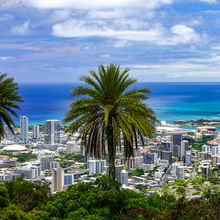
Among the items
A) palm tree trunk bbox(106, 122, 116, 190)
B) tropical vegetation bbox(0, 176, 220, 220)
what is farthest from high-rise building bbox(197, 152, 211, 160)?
palm tree trunk bbox(106, 122, 116, 190)

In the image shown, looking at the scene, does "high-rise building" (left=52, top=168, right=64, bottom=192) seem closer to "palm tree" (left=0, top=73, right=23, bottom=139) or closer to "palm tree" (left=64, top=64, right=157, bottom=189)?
"palm tree" (left=0, top=73, right=23, bottom=139)

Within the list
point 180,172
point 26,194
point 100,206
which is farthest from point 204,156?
point 100,206

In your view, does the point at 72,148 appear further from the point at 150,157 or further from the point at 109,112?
the point at 109,112

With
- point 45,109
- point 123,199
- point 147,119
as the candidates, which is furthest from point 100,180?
point 45,109

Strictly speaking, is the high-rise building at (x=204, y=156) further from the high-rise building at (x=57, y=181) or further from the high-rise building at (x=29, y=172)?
the high-rise building at (x=57, y=181)

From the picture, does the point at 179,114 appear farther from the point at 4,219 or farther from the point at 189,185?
the point at 4,219

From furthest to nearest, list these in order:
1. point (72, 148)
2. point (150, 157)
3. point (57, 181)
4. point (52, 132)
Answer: point (52, 132), point (72, 148), point (150, 157), point (57, 181)
